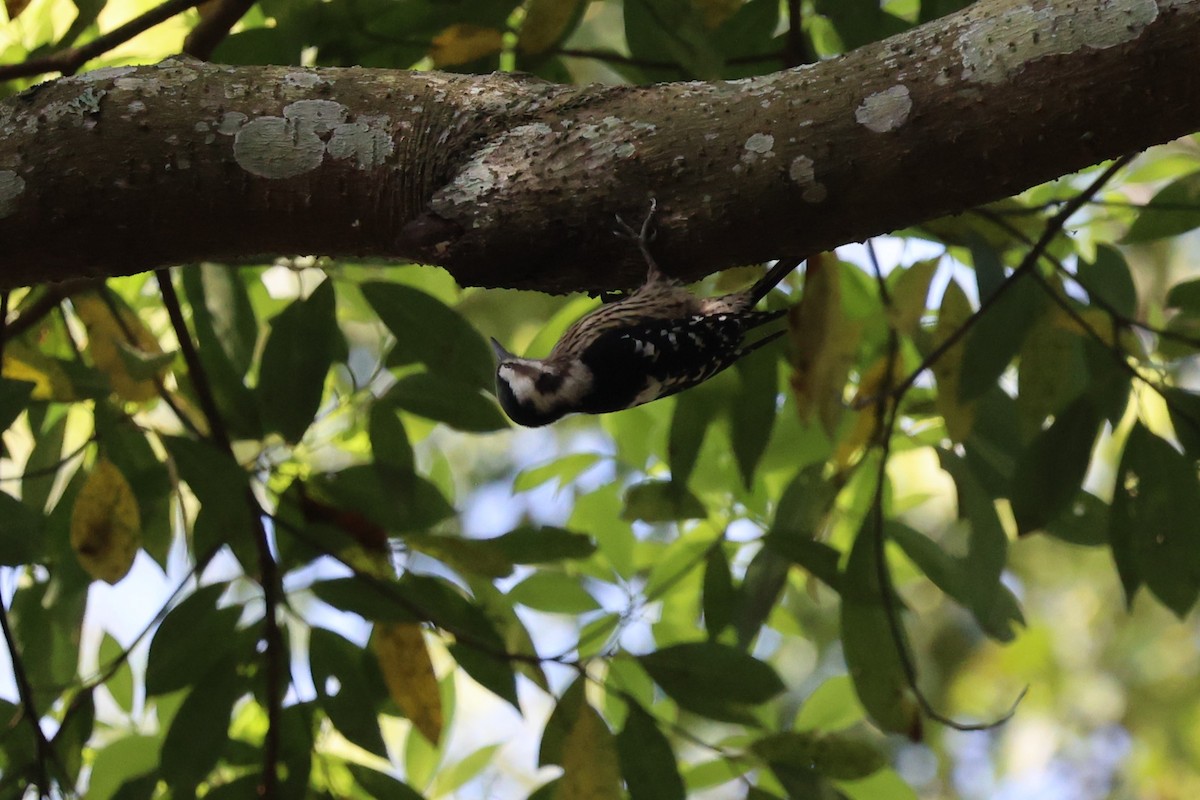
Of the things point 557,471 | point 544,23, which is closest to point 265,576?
point 557,471

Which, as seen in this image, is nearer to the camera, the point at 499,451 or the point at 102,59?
the point at 102,59

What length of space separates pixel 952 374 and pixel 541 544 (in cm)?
95

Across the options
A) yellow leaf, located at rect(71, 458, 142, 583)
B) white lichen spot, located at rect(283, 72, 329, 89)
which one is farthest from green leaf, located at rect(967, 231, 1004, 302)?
yellow leaf, located at rect(71, 458, 142, 583)

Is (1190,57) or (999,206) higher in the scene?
(1190,57)

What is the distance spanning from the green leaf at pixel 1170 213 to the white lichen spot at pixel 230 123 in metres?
1.91

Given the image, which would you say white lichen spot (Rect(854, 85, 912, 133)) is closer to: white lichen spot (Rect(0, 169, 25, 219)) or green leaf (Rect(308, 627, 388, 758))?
white lichen spot (Rect(0, 169, 25, 219))

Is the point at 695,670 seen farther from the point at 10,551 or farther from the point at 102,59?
the point at 102,59

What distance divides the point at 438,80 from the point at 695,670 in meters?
1.30

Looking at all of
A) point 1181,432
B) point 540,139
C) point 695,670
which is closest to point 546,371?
point 695,670

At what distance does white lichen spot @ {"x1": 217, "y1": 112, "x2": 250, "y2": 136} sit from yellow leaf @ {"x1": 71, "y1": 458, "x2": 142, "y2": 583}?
0.90m

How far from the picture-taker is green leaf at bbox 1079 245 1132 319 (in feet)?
8.64

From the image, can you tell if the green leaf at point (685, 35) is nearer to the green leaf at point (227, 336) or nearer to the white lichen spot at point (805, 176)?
the white lichen spot at point (805, 176)

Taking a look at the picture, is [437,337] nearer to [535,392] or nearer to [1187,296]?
[535,392]

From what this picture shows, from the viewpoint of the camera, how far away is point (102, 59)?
2.93 m
